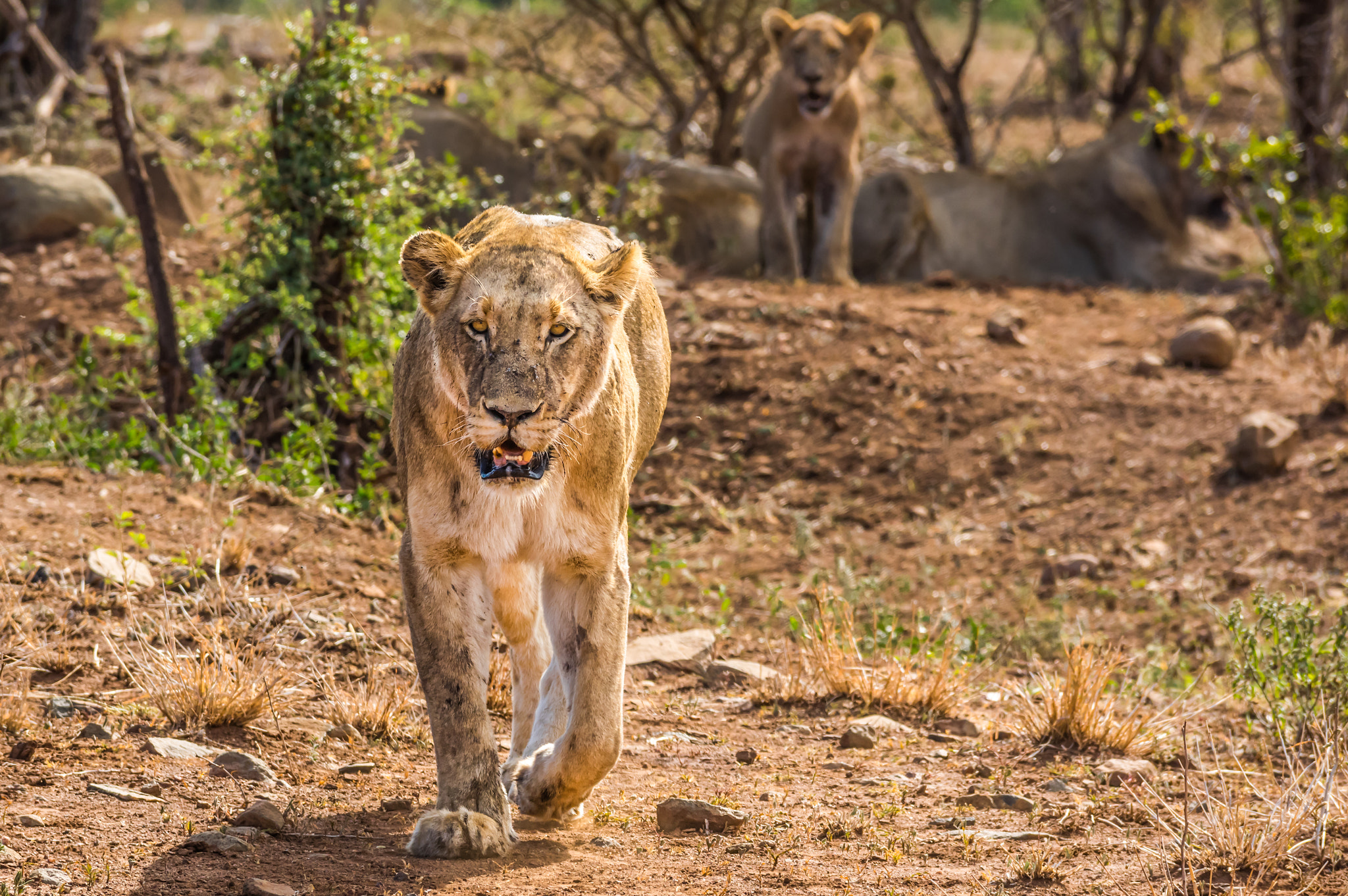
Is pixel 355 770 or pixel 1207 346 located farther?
pixel 1207 346

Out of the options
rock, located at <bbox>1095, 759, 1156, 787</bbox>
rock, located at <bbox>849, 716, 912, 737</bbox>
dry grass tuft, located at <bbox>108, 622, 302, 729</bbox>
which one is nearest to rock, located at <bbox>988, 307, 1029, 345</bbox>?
rock, located at <bbox>849, 716, 912, 737</bbox>

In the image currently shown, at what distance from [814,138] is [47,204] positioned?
591 cm

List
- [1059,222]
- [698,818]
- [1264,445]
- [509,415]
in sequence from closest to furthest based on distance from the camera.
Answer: [509,415], [698,818], [1264,445], [1059,222]

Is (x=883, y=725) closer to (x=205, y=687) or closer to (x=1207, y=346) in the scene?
(x=205, y=687)

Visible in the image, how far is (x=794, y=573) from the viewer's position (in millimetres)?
7621

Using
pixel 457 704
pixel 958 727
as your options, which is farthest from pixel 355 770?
pixel 958 727

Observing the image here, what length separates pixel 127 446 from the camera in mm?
7250

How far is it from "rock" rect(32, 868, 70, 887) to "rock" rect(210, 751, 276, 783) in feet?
2.74

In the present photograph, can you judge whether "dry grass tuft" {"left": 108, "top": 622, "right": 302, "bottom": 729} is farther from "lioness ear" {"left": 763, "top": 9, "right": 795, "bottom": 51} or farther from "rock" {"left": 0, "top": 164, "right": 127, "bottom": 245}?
"lioness ear" {"left": 763, "top": 9, "right": 795, "bottom": 51}

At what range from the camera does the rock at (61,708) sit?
4.55 metres

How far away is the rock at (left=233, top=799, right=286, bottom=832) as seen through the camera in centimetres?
383

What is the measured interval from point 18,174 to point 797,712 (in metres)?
7.68

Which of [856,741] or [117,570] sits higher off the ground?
[117,570]

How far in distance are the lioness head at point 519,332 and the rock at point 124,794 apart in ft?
4.32
